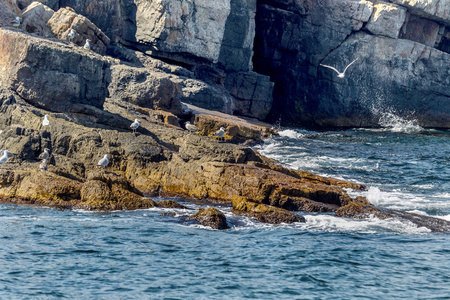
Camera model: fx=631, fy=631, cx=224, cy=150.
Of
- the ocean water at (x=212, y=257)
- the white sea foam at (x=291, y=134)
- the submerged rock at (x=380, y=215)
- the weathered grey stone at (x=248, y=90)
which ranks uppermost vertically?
the weathered grey stone at (x=248, y=90)

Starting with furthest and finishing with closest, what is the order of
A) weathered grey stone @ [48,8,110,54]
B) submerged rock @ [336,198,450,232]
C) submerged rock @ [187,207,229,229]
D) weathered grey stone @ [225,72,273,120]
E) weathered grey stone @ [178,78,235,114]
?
weathered grey stone @ [225,72,273,120]
weathered grey stone @ [178,78,235,114]
weathered grey stone @ [48,8,110,54]
submerged rock @ [336,198,450,232]
submerged rock @ [187,207,229,229]

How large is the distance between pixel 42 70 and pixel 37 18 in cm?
954

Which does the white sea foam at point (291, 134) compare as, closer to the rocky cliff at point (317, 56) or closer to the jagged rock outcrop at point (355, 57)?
the rocky cliff at point (317, 56)

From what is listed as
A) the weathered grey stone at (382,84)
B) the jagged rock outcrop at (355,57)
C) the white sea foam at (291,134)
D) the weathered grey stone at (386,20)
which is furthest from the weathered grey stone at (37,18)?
the weathered grey stone at (386,20)

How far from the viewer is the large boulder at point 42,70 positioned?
21.7m

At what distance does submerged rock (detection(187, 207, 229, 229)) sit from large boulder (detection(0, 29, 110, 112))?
9.28 meters

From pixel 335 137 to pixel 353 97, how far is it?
24.3 feet

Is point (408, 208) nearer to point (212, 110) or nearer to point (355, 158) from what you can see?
point (355, 158)

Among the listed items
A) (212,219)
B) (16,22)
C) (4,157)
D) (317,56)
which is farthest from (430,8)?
(4,157)

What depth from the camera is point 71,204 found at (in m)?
15.8

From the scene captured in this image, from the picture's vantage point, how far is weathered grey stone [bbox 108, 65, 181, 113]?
29.9 m

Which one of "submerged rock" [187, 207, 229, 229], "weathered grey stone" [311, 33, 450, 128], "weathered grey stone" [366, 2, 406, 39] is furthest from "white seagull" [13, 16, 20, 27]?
"weathered grey stone" [366, 2, 406, 39]

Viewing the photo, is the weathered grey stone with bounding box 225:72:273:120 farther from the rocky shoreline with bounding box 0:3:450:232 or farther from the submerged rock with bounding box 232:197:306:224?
the submerged rock with bounding box 232:197:306:224

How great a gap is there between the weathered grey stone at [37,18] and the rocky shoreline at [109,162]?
610 cm
